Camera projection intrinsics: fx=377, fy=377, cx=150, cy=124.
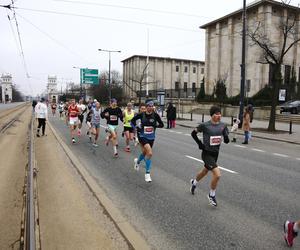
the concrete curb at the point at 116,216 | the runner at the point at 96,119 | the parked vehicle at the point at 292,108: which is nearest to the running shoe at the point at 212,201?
the concrete curb at the point at 116,216

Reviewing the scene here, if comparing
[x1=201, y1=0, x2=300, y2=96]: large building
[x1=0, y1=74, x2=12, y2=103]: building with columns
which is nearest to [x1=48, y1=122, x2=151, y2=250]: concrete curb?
[x1=201, y1=0, x2=300, y2=96]: large building

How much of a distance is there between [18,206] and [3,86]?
142 metres

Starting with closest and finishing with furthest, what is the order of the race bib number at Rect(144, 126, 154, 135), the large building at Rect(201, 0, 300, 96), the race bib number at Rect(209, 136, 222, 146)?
the race bib number at Rect(209, 136, 222, 146) < the race bib number at Rect(144, 126, 154, 135) < the large building at Rect(201, 0, 300, 96)

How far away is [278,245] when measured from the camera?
4660 millimetres

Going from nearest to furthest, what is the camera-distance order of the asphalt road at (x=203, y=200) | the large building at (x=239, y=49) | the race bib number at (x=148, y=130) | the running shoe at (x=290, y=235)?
the running shoe at (x=290, y=235)
the asphalt road at (x=203, y=200)
the race bib number at (x=148, y=130)
the large building at (x=239, y=49)

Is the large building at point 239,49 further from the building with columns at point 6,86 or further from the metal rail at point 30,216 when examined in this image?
the building with columns at point 6,86

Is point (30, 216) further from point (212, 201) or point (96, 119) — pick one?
point (96, 119)

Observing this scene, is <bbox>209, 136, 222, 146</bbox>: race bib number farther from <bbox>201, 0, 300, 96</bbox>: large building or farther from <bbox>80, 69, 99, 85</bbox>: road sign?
<bbox>80, 69, 99, 85</bbox>: road sign

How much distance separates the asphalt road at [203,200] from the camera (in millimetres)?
4902

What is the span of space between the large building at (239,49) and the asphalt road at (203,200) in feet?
128

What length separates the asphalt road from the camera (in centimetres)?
490

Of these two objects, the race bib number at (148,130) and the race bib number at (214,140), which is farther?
the race bib number at (148,130)

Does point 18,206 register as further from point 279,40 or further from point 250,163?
point 279,40

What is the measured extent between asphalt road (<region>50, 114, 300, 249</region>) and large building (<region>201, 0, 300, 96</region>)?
1539 inches
